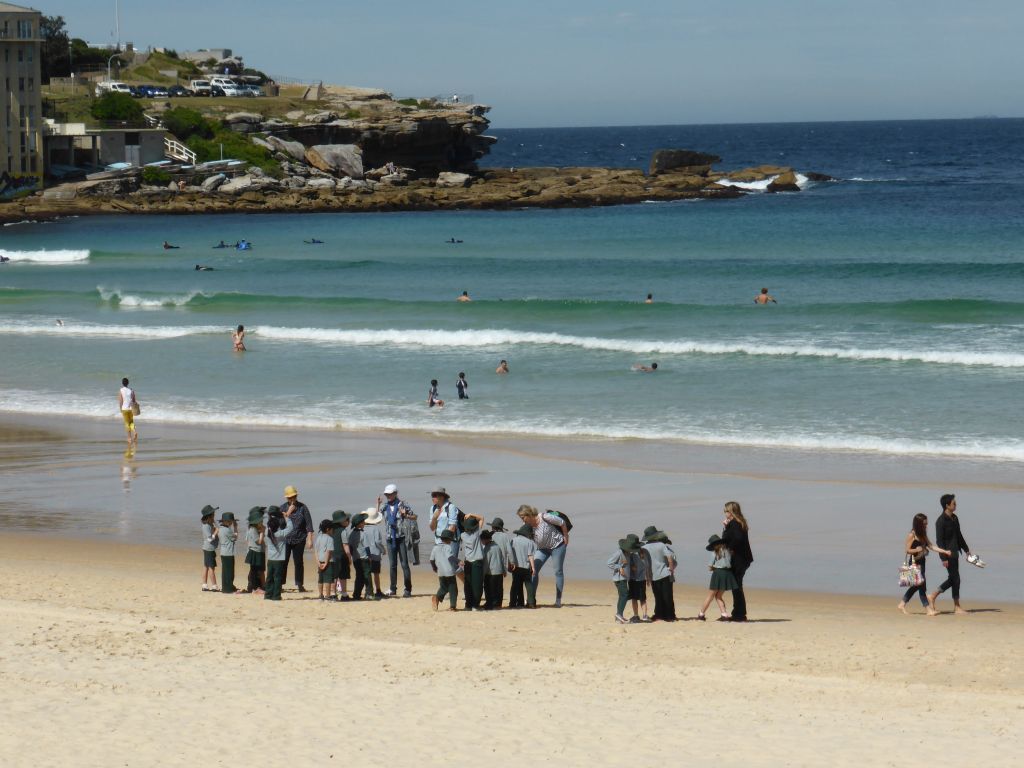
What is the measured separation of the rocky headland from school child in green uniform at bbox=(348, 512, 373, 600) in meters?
63.8

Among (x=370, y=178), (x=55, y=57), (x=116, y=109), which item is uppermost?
(x=55, y=57)

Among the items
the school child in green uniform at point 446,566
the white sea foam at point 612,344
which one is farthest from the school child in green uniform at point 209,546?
the white sea foam at point 612,344

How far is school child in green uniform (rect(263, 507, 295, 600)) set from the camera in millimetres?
14211

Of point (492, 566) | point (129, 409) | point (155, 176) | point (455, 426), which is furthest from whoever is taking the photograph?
point (155, 176)

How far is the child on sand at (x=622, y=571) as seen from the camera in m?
13.2

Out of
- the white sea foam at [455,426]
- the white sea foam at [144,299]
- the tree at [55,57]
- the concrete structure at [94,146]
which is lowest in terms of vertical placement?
the white sea foam at [455,426]

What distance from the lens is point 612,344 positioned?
33.2 meters

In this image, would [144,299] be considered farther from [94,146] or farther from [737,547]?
[94,146]

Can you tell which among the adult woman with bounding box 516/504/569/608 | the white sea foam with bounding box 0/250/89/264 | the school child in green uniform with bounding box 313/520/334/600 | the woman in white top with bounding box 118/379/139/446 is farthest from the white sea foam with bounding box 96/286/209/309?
the adult woman with bounding box 516/504/569/608

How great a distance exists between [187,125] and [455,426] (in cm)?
6881

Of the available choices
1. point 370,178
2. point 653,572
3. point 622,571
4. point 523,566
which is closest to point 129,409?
point 523,566

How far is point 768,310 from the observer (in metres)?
37.9

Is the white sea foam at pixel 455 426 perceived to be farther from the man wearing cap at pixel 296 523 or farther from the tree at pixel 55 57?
the tree at pixel 55 57

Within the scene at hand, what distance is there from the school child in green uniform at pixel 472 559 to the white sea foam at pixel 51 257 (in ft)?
152
